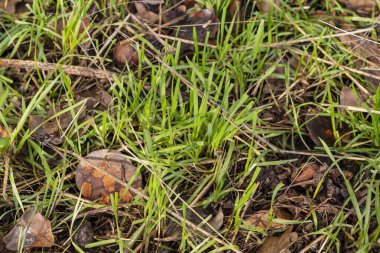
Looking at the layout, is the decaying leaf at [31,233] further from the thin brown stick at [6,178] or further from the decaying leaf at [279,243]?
the decaying leaf at [279,243]

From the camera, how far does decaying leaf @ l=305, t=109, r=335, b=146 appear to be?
200cm

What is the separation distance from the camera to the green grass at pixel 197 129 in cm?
181

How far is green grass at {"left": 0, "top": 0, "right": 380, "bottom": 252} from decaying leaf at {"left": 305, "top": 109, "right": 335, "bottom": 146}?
0.10 ft

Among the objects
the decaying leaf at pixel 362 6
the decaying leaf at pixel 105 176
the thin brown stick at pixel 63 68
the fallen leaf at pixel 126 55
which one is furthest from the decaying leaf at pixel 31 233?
the decaying leaf at pixel 362 6

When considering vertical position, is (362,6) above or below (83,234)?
above

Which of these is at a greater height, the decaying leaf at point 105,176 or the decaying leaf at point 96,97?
the decaying leaf at point 96,97

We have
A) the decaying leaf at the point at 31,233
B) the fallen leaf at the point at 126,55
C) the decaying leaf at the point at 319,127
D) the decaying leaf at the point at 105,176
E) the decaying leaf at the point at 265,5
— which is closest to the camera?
the decaying leaf at the point at 31,233

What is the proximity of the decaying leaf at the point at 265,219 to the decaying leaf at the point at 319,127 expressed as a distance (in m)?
0.34

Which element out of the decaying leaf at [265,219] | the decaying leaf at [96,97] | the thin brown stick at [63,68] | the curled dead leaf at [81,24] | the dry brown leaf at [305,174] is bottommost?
the decaying leaf at [265,219]

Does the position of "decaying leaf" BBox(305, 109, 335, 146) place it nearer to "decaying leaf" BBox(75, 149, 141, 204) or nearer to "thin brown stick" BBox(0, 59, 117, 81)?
"decaying leaf" BBox(75, 149, 141, 204)

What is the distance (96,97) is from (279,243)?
91 cm

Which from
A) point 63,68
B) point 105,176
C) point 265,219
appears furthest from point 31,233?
point 265,219

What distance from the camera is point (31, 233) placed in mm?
1754

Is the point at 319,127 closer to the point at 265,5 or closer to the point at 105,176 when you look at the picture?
the point at 265,5
